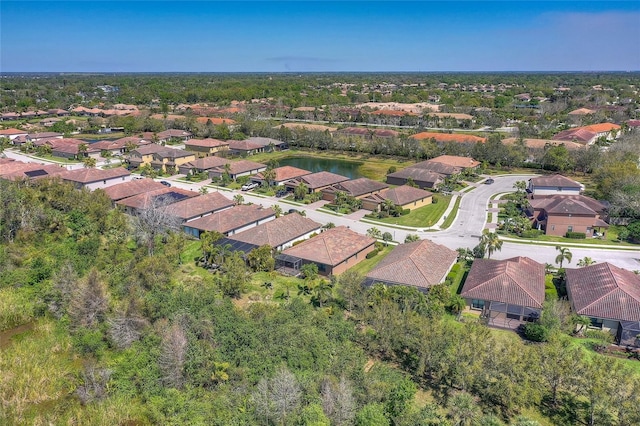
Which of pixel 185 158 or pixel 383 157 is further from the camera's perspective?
pixel 383 157

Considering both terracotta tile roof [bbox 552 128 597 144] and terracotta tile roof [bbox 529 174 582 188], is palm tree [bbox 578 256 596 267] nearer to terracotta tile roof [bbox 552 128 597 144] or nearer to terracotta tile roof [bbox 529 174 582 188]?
terracotta tile roof [bbox 529 174 582 188]

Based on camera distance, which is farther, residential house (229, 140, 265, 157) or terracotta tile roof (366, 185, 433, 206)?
residential house (229, 140, 265, 157)

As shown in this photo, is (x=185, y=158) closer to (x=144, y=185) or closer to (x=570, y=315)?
(x=144, y=185)

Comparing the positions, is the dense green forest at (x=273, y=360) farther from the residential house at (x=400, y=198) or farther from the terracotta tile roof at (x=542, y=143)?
the terracotta tile roof at (x=542, y=143)

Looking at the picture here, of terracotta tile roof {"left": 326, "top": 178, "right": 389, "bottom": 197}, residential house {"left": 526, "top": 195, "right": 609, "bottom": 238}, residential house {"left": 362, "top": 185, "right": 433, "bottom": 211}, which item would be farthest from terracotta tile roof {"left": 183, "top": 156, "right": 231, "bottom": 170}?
residential house {"left": 526, "top": 195, "right": 609, "bottom": 238}

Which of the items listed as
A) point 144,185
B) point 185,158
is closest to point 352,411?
point 144,185

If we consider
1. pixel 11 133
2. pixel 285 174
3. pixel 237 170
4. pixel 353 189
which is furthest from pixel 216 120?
pixel 353 189

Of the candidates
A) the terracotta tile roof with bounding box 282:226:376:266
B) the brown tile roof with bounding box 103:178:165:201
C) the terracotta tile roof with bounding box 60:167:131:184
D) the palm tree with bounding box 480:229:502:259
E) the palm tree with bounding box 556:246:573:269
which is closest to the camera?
the terracotta tile roof with bounding box 282:226:376:266
